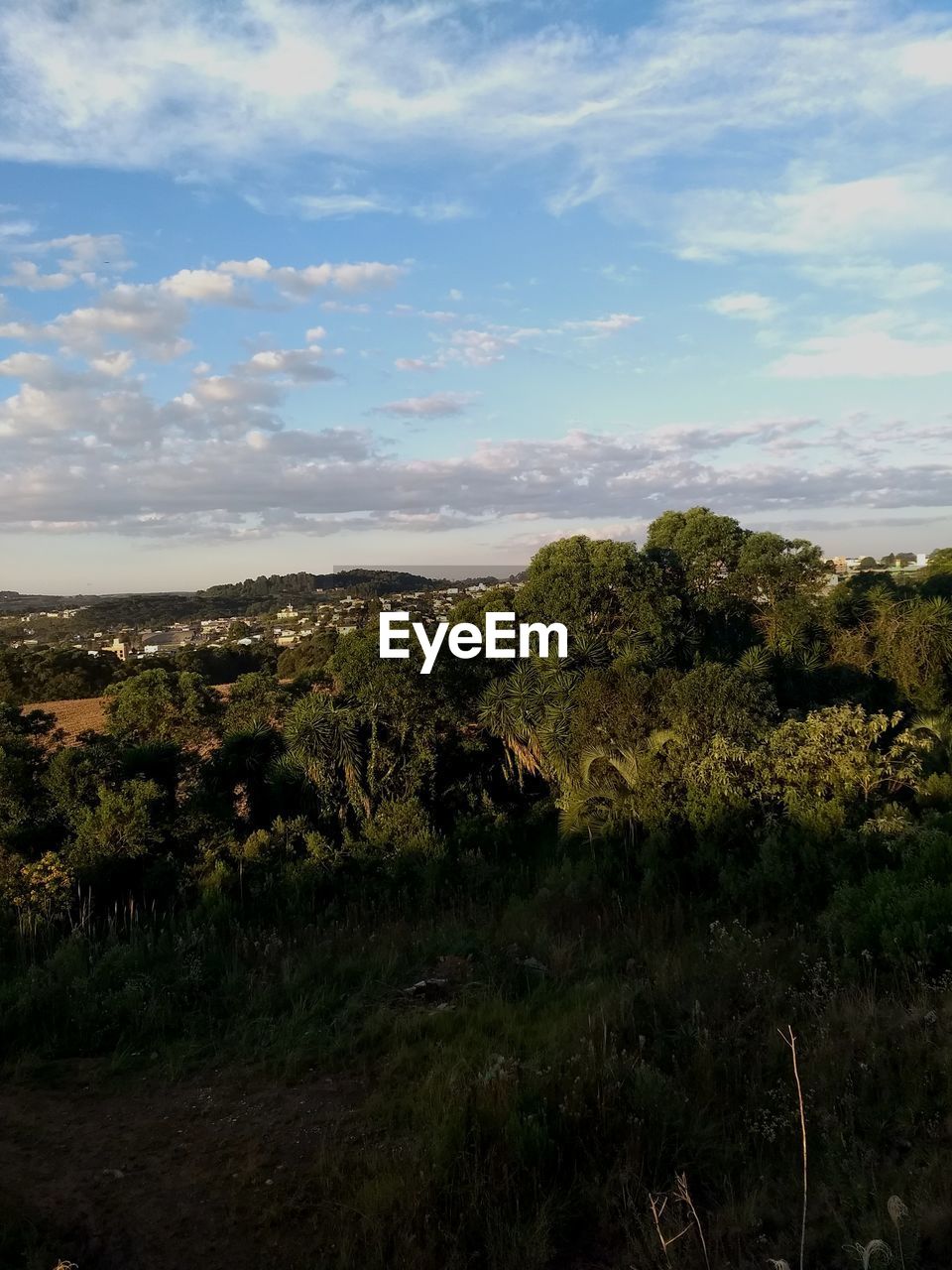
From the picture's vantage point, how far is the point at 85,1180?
402 centimetres

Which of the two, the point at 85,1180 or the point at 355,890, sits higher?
the point at 85,1180

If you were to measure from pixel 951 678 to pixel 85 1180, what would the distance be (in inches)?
613

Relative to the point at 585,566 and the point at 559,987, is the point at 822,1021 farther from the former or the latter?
the point at 585,566

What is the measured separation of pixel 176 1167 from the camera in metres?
4.11

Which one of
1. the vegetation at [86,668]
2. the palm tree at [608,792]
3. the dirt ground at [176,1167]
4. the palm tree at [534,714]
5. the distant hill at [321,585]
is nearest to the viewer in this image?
the dirt ground at [176,1167]

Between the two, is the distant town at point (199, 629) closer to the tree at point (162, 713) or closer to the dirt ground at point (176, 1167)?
the tree at point (162, 713)

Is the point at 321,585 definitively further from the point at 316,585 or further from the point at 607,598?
the point at 607,598

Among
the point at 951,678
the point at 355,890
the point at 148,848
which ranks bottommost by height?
the point at 355,890

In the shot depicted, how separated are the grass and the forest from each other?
0.07 ft

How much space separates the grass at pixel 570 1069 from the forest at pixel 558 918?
0.02 meters

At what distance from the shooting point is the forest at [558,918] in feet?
11.6

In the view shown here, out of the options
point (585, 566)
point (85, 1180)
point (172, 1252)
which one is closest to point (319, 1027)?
point (85, 1180)

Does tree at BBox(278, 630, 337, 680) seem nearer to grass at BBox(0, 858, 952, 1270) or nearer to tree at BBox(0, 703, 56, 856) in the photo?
tree at BBox(0, 703, 56, 856)

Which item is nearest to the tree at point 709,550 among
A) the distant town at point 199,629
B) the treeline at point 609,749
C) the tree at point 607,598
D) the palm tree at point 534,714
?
the treeline at point 609,749
